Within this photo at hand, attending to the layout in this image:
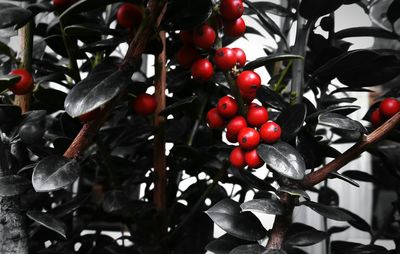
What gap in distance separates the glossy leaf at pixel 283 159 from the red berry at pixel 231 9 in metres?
0.14

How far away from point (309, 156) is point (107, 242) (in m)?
0.38

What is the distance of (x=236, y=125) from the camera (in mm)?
438

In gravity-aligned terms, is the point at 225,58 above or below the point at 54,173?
above

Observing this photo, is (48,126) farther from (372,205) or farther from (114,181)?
(372,205)

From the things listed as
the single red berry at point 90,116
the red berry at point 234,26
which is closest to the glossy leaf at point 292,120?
the red berry at point 234,26

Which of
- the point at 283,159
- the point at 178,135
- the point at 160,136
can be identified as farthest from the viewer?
the point at 178,135

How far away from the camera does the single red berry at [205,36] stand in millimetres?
436

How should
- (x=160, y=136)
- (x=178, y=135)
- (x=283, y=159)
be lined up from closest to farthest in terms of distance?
1. (x=283, y=159)
2. (x=160, y=136)
3. (x=178, y=135)

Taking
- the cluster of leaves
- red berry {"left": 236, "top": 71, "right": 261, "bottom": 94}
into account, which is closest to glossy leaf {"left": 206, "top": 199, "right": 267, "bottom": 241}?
the cluster of leaves

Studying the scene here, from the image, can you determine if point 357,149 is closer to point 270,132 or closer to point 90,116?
point 270,132

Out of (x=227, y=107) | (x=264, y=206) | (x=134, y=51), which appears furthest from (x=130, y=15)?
(x=264, y=206)

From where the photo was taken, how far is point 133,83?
51cm

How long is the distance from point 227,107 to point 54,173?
0.64ft

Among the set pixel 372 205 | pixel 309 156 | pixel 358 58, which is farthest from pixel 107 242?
pixel 372 205
